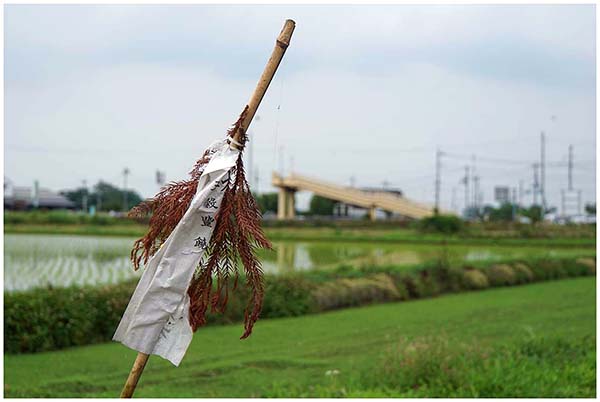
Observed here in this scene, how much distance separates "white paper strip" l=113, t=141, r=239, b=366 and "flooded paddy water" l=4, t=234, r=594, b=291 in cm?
825

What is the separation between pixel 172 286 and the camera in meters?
2.13

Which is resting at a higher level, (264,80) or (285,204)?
(264,80)

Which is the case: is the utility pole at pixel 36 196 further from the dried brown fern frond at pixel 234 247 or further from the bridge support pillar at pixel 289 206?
the dried brown fern frond at pixel 234 247

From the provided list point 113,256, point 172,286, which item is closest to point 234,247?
point 172,286

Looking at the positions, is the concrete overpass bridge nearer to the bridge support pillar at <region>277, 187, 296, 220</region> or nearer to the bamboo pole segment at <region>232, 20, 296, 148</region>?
the bridge support pillar at <region>277, 187, 296, 220</region>

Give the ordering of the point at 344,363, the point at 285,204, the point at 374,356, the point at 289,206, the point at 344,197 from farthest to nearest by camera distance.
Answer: the point at 344,197 → the point at 289,206 → the point at 285,204 → the point at 374,356 → the point at 344,363

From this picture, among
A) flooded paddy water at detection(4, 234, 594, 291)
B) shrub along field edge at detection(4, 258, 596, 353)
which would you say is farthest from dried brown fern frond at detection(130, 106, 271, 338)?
flooded paddy water at detection(4, 234, 594, 291)

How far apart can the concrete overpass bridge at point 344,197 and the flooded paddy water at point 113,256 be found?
31.2 ft

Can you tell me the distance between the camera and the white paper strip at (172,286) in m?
2.13

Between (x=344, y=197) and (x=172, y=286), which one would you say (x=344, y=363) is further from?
(x=344, y=197)

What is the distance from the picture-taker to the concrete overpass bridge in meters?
34.3

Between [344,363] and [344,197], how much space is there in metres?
29.8

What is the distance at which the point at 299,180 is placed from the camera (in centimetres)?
3447

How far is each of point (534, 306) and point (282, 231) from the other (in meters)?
17.1
